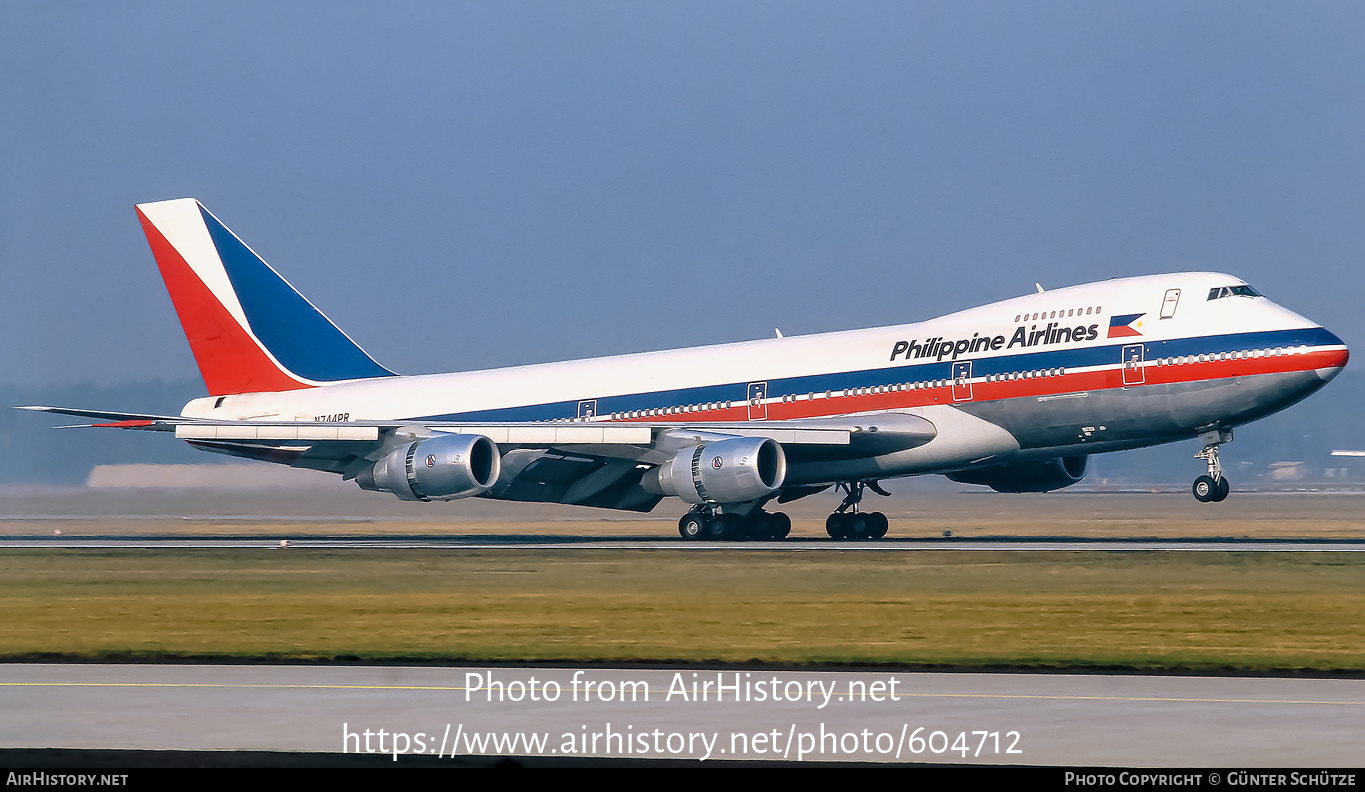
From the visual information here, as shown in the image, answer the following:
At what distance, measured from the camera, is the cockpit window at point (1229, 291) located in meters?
34.8

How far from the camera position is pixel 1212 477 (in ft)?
112

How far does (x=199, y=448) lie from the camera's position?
4616cm

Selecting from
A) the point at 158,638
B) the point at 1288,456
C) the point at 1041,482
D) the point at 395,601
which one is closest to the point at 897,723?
the point at 158,638

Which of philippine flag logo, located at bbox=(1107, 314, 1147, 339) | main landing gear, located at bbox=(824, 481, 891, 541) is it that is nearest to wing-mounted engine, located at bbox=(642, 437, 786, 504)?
main landing gear, located at bbox=(824, 481, 891, 541)

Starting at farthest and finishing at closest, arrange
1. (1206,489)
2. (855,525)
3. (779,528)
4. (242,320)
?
(242,320), (855,525), (779,528), (1206,489)

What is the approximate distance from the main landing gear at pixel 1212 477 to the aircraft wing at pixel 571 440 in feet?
19.7

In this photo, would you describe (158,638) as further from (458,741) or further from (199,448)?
(199,448)

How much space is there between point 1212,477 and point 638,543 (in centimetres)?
1237

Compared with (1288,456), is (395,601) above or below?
below

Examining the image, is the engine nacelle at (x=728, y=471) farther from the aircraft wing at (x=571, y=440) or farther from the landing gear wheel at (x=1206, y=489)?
the landing gear wheel at (x=1206, y=489)

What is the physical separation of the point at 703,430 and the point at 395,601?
16.6 meters

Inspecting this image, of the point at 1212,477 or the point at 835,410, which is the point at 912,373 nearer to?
the point at 835,410

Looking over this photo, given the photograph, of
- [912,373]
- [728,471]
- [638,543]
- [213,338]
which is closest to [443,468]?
[638,543]

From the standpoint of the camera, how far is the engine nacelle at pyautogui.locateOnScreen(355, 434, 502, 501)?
123 feet
